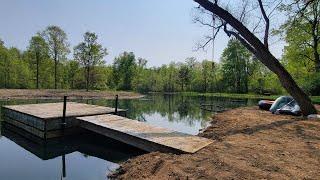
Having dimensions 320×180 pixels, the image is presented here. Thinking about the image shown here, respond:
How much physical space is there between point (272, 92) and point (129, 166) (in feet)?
176

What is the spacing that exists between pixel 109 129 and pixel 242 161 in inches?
240

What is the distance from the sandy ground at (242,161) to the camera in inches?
276

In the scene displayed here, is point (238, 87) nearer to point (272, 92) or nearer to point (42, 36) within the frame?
point (272, 92)

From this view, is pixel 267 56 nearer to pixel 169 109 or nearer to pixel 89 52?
pixel 169 109

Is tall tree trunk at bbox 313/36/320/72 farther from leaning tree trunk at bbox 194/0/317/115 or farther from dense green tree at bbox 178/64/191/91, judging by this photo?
dense green tree at bbox 178/64/191/91

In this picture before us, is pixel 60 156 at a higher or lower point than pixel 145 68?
lower

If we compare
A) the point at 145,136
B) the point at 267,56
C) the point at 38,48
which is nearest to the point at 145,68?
the point at 38,48

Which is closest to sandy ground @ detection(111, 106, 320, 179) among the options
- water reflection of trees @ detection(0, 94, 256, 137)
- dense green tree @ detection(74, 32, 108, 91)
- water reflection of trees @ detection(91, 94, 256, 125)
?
water reflection of trees @ detection(0, 94, 256, 137)

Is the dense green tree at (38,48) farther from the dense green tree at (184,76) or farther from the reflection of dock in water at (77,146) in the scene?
the reflection of dock in water at (77,146)

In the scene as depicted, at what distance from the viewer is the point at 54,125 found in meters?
14.6

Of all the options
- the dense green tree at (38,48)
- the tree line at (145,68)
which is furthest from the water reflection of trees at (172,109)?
the dense green tree at (38,48)

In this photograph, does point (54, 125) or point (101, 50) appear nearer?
point (54, 125)

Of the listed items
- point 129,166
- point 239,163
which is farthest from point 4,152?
point 239,163

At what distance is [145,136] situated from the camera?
10.9m
